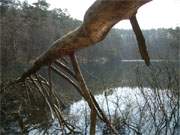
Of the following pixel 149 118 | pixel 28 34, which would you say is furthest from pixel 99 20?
pixel 28 34

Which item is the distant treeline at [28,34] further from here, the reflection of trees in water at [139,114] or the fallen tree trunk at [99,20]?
the fallen tree trunk at [99,20]

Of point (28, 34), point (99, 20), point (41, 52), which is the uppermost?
point (28, 34)

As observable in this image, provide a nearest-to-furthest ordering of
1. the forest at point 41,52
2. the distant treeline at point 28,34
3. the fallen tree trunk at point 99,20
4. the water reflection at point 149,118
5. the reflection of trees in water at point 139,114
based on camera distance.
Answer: the fallen tree trunk at point 99,20
the reflection of trees in water at point 139,114
the water reflection at point 149,118
the forest at point 41,52
the distant treeline at point 28,34

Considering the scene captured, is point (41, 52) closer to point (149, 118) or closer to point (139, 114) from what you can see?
point (139, 114)

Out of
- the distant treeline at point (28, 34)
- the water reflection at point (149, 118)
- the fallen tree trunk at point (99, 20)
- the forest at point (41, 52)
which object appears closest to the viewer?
the fallen tree trunk at point (99, 20)

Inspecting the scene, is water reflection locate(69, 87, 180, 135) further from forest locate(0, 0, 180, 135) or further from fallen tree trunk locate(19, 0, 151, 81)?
fallen tree trunk locate(19, 0, 151, 81)

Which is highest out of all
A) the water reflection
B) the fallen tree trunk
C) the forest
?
the forest

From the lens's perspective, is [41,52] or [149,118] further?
[41,52]

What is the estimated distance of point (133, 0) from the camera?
1.54 meters

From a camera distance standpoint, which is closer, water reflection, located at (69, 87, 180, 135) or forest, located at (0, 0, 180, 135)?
water reflection, located at (69, 87, 180, 135)

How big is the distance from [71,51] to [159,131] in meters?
8.18

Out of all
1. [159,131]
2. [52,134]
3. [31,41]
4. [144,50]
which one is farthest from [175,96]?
[31,41]

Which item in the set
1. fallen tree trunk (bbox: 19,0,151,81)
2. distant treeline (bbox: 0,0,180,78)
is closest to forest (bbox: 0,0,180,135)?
distant treeline (bbox: 0,0,180,78)

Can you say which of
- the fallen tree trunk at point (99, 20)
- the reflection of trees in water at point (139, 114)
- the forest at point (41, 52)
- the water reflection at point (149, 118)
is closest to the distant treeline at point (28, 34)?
the forest at point (41, 52)
